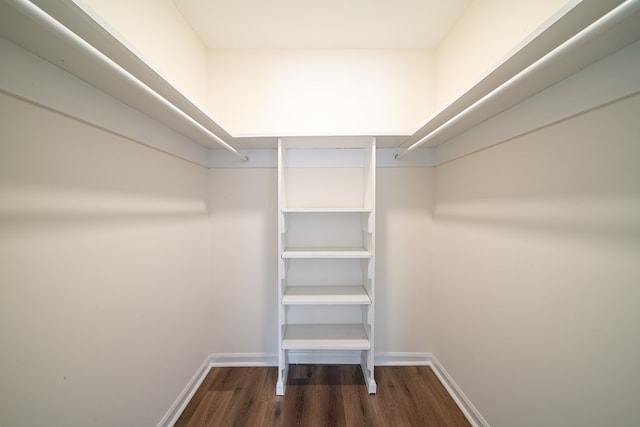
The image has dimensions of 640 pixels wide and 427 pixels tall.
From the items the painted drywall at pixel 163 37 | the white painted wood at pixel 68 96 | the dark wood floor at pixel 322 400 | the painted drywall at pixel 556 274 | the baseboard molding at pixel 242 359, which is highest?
the painted drywall at pixel 163 37

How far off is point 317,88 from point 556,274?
6.32 feet

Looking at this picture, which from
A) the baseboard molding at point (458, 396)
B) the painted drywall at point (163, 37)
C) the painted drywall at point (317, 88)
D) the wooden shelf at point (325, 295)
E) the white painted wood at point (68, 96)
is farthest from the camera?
the painted drywall at point (317, 88)

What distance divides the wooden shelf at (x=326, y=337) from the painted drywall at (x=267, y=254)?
0.25m

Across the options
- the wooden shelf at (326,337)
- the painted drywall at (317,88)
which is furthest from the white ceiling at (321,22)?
the wooden shelf at (326,337)

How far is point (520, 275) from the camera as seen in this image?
110cm

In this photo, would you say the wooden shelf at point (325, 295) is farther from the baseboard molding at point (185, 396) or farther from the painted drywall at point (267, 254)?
the baseboard molding at point (185, 396)

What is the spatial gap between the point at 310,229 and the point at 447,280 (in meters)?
1.18

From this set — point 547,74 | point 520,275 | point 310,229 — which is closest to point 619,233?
point 520,275

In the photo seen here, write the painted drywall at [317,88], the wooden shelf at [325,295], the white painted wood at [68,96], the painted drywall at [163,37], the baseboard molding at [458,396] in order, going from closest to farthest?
the white painted wood at [68,96], the painted drywall at [163,37], the baseboard molding at [458,396], the wooden shelf at [325,295], the painted drywall at [317,88]

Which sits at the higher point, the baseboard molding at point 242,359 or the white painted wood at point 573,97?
the white painted wood at point 573,97

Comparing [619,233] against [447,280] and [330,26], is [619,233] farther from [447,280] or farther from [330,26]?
[330,26]

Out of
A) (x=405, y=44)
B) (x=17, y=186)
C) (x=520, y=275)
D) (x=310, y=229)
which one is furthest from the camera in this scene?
(x=310, y=229)

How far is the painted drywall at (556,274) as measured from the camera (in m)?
0.74

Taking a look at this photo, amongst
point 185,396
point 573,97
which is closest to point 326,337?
point 185,396
